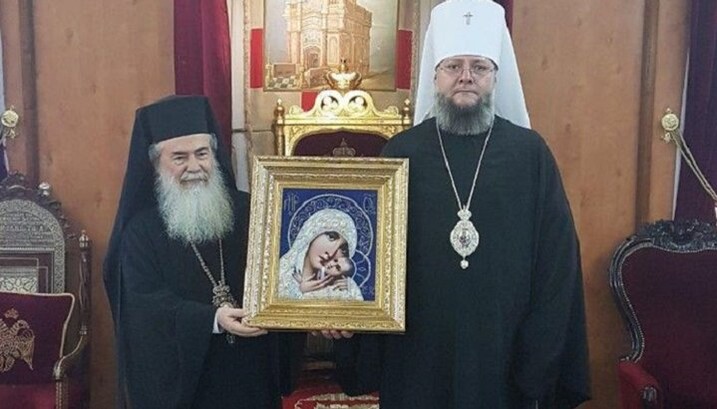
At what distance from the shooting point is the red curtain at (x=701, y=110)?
3752 mm

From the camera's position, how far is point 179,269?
2.50m

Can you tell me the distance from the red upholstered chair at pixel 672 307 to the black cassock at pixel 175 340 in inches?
70.8

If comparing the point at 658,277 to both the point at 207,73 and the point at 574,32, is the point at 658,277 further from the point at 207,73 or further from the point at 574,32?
the point at 207,73

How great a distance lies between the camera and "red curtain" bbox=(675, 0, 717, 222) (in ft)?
12.3

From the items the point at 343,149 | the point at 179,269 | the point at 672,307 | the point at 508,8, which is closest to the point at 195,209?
the point at 179,269

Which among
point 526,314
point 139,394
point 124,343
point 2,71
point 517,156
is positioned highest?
point 2,71

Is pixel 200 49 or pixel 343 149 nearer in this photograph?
pixel 200 49

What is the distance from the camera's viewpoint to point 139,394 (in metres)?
2.51

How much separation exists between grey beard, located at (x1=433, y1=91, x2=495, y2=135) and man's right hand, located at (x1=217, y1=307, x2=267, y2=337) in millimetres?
890

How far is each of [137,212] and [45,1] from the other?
1723 millimetres

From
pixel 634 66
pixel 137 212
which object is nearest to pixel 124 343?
pixel 137 212

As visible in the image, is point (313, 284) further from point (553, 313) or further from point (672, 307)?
point (672, 307)

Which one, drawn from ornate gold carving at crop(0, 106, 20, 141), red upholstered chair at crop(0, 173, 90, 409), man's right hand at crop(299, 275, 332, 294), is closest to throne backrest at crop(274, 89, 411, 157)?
red upholstered chair at crop(0, 173, 90, 409)

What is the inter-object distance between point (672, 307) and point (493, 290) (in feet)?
5.31
